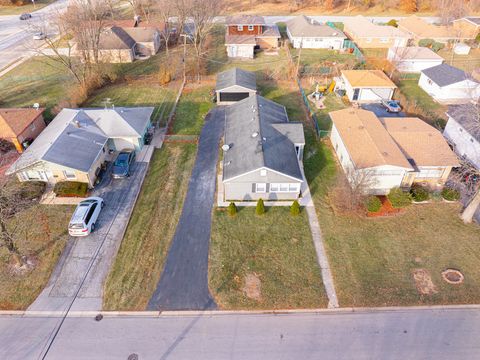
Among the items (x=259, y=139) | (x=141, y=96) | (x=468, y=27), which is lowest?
(x=141, y=96)

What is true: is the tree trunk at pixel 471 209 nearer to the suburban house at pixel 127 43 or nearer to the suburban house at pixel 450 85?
the suburban house at pixel 450 85

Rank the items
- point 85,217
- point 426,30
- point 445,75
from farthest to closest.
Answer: point 426,30, point 445,75, point 85,217

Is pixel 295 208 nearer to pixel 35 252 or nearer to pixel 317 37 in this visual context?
pixel 35 252

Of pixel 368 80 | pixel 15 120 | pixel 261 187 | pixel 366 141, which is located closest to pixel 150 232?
pixel 261 187

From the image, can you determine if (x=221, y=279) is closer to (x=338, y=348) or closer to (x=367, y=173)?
(x=338, y=348)

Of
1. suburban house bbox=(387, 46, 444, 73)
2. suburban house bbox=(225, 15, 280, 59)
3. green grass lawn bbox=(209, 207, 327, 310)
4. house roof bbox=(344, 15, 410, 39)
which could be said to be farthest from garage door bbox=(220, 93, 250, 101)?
house roof bbox=(344, 15, 410, 39)

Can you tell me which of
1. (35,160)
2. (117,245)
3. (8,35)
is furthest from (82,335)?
(8,35)
